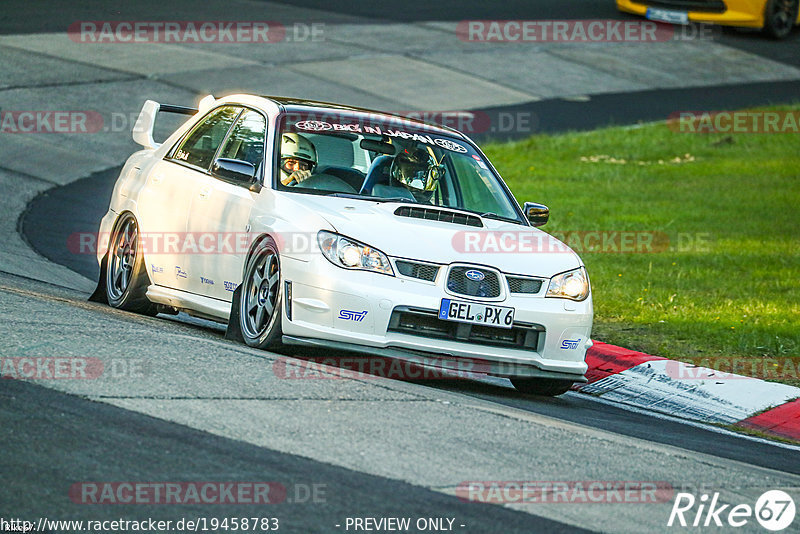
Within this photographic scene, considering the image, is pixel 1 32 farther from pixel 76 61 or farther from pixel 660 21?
pixel 660 21

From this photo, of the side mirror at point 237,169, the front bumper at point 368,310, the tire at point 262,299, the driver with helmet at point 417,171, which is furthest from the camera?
the driver with helmet at point 417,171

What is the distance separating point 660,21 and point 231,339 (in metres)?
22.0

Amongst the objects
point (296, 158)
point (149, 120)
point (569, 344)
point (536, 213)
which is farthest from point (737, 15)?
point (569, 344)

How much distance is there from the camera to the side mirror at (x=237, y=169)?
335 inches

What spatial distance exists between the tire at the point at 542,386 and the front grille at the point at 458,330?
23.9 inches

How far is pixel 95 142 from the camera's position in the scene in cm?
1791

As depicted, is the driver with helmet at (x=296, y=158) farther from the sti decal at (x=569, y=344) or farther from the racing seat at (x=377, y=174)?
the sti decal at (x=569, y=344)

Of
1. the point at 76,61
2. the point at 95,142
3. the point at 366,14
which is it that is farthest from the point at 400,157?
the point at 366,14

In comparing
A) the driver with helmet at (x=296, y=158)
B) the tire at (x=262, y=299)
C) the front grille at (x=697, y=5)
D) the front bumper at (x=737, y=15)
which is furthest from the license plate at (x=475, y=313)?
the front bumper at (x=737, y=15)

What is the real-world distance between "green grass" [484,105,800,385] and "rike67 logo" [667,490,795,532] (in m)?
3.91

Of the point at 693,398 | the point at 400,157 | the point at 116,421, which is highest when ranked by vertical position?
the point at 400,157

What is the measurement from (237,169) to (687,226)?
8415 millimetres

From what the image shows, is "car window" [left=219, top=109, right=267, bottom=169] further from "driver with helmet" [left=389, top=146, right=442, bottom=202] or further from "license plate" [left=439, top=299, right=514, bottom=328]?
"license plate" [left=439, top=299, right=514, bottom=328]

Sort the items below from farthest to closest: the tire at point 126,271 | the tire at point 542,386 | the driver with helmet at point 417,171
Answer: the tire at point 126,271 → the driver with helmet at point 417,171 → the tire at point 542,386
